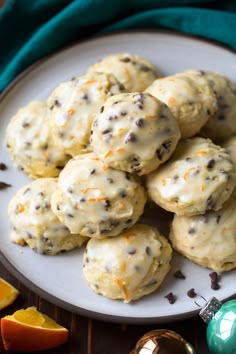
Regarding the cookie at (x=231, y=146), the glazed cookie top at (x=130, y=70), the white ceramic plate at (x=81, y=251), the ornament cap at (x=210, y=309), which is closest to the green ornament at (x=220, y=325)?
the ornament cap at (x=210, y=309)

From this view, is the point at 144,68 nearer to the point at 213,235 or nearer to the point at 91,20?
the point at 91,20

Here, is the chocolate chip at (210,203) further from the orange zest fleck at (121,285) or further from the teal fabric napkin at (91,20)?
the teal fabric napkin at (91,20)

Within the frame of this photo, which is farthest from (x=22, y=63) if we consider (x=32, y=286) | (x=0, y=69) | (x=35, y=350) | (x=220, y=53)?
(x=35, y=350)

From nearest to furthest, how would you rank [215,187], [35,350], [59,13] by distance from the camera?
[215,187], [35,350], [59,13]

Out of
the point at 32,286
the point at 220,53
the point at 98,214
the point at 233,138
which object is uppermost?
the point at 220,53

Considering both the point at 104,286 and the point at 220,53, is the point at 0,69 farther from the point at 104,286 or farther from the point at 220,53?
the point at 104,286

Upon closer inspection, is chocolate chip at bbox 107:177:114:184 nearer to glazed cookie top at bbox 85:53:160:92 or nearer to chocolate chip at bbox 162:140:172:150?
chocolate chip at bbox 162:140:172:150

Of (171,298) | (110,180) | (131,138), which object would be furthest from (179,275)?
(131,138)
